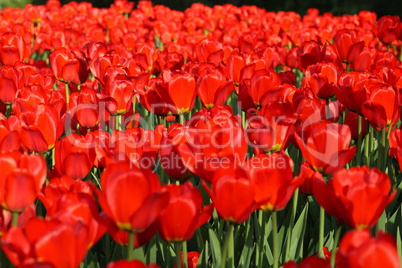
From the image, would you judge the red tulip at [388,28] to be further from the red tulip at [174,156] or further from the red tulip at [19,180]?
the red tulip at [19,180]

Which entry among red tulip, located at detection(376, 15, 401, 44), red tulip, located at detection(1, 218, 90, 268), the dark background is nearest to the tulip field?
red tulip, located at detection(1, 218, 90, 268)

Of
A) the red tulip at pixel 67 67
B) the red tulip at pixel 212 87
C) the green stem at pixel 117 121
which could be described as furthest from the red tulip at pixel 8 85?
the red tulip at pixel 212 87

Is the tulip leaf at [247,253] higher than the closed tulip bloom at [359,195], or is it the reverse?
the closed tulip bloom at [359,195]

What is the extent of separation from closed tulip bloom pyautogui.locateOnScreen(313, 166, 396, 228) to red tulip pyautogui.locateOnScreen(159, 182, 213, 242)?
1.16 feet

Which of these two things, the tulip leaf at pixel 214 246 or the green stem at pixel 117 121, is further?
the green stem at pixel 117 121

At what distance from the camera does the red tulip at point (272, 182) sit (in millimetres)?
1471

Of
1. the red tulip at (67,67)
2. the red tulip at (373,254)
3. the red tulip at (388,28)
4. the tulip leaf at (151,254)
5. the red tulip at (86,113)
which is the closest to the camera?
the red tulip at (373,254)

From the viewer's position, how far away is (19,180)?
1393mm

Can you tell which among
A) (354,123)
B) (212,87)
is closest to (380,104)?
(354,123)

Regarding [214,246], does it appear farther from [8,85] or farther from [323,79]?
[8,85]

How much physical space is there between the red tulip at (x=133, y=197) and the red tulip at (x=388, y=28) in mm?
3426

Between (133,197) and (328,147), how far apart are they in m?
0.74

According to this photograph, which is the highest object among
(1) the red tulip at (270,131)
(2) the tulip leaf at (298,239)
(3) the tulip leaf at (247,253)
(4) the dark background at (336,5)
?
(1) the red tulip at (270,131)

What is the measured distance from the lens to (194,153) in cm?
159
